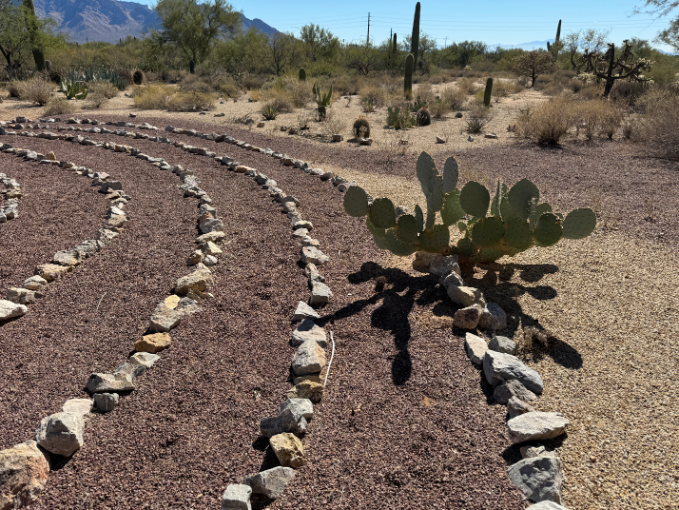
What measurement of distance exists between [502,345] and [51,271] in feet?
13.8

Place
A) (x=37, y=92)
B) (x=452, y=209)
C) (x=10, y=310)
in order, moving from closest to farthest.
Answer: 1. (x=10, y=310)
2. (x=452, y=209)
3. (x=37, y=92)

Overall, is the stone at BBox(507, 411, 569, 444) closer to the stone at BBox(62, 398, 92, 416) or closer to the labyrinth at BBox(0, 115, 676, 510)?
the labyrinth at BBox(0, 115, 676, 510)

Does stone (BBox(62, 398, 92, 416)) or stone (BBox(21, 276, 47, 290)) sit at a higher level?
stone (BBox(21, 276, 47, 290))

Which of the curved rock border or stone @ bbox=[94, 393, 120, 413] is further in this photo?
stone @ bbox=[94, 393, 120, 413]

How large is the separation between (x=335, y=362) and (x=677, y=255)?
392 centimetres

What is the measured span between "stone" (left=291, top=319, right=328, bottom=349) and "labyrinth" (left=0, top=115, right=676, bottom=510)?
18 mm

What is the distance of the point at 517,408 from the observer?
2.71 metres

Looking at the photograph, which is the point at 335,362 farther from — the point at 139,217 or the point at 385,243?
the point at 139,217

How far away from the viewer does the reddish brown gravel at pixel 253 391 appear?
237 centimetres

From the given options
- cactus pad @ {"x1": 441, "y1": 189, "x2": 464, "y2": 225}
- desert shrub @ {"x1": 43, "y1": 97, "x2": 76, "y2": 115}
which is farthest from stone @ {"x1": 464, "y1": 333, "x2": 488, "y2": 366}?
desert shrub @ {"x1": 43, "y1": 97, "x2": 76, "y2": 115}

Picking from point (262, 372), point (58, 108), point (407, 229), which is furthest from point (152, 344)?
point (58, 108)

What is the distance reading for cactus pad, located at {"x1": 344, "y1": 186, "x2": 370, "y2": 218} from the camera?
4.67m

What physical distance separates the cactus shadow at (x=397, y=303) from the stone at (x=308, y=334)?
0.20 meters

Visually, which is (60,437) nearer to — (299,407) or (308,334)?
(299,407)
